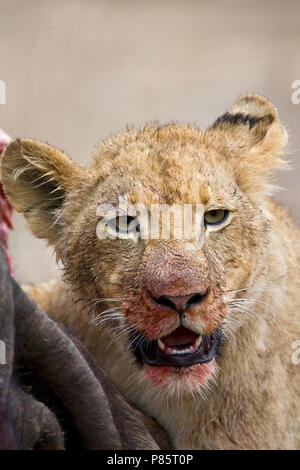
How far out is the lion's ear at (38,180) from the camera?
2.71 metres

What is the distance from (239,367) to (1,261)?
1043 mm

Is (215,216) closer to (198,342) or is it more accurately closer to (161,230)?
(161,230)

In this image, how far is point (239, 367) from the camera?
2674 millimetres

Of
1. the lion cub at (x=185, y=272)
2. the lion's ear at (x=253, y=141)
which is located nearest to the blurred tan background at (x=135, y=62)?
the lion's ear at (x=253, y=141)

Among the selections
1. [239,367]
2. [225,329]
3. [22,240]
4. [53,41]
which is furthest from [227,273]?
[53,41]

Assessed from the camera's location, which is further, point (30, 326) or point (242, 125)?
point (242, 125)

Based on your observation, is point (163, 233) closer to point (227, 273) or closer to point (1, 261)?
point (227, 273)

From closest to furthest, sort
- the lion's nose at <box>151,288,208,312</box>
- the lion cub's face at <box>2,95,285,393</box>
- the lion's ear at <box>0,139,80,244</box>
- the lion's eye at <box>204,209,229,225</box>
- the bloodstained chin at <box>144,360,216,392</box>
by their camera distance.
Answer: the lion's nose at <box>151,288,208,312</box> → the lion cub's face at <box>2,95,285,393</box> → the bloodstained chin at <box>144,360,216,392</box> → the lion's eye at <box>204,209,229,225</box> → the lion's ear at <box>0,139,80,244</box>

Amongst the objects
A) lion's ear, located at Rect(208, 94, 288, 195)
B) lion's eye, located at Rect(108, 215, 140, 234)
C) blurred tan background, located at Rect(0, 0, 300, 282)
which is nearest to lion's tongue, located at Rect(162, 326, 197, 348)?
lion's eye, located at Rect(108, 215, 140, 234)

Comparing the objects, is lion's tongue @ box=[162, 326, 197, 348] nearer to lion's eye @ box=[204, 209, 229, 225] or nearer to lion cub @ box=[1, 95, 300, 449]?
lion cub @ box=[1, 95, 300, 449]

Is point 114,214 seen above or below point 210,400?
above

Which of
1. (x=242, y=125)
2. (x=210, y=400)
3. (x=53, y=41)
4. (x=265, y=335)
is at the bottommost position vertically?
(x=210, y=400)

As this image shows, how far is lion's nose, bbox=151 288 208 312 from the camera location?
85.2 inches

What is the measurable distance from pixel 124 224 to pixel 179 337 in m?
0.40
